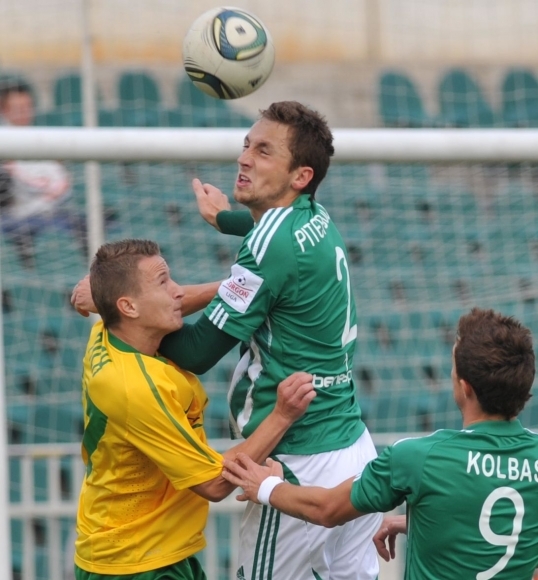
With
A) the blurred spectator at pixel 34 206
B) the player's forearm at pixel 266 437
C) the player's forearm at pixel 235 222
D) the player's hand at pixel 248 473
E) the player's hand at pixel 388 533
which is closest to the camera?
the player's hand at pixel 248 473

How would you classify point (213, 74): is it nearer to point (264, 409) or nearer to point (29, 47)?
point (264, 409)

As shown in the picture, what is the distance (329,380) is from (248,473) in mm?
443

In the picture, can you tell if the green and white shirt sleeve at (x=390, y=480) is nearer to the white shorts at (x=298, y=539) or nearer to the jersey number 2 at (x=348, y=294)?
the white shorts at (x=298, y=539)

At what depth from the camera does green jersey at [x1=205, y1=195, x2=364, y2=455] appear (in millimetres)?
3227

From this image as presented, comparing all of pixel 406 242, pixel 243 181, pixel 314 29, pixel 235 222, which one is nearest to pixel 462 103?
pixel 314 29

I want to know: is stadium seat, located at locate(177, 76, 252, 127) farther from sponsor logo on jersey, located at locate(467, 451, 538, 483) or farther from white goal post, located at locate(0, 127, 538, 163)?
sponsor logo on jersey, located at locate(467, 451, 538, 483)

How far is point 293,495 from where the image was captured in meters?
3.02

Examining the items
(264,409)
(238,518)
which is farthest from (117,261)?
(238,518)

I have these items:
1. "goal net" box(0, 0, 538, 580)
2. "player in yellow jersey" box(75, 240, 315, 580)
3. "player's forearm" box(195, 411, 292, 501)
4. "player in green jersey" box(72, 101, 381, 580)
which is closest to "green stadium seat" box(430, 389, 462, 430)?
"goal net" box(0, 0, 538, 580)

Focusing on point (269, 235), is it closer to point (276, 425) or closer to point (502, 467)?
point (276, 425)

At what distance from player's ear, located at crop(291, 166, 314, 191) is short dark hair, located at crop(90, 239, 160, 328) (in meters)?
0.52

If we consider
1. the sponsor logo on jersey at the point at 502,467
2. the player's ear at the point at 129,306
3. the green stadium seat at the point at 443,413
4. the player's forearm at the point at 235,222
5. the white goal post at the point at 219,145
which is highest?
the white goal post at the point at 219,145

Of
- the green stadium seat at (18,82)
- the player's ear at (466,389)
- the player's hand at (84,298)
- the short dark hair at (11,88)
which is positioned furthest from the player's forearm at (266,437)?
the green stadium seat at (18,82)

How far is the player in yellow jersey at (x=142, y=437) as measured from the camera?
3.19m
